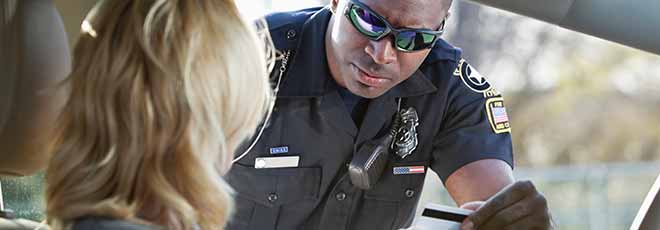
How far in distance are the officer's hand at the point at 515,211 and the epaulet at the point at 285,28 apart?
0.78 meters

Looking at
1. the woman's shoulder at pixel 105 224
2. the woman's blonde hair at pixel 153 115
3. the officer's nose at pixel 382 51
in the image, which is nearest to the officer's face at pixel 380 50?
the officer's nose at pixel 382 51

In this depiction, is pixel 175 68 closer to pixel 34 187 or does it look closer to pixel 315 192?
pixel 34 187

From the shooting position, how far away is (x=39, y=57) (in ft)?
8.89

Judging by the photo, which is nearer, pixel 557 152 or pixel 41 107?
pixel 41 107

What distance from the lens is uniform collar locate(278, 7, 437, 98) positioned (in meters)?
3.48

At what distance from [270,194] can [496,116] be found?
1.88 feet

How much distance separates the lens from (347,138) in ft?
11.5

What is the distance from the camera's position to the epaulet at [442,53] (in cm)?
352

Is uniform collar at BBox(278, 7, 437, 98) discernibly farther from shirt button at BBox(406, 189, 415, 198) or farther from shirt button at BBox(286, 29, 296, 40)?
shirt button at BBox(406, 189, 415, 198)

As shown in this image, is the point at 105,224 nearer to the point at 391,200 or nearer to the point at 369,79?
the point at 369,79

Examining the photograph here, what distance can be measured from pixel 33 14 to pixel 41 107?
0.56 ft

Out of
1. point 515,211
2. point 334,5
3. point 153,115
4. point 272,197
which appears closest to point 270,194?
point 272,197

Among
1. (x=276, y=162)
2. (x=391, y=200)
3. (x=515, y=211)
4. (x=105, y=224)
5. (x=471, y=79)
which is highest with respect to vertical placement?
(x=105, y=224)

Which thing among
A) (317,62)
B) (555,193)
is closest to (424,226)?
(317,62)
